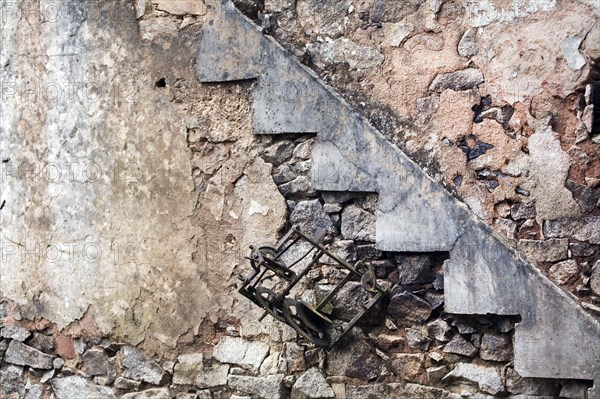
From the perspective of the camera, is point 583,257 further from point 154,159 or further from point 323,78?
point 154,159

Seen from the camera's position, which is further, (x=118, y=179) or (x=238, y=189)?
(x=118, y=179)

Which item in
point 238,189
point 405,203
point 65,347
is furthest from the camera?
point 65,347

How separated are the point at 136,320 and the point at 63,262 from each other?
0.52m

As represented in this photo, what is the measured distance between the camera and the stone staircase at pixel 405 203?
3.44m

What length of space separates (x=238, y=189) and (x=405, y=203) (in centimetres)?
84

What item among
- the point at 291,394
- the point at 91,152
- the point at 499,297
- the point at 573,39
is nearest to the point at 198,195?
the point at 91,152

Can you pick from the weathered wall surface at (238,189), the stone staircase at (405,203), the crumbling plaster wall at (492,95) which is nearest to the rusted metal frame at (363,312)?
the weathered wall surface at (238,189)

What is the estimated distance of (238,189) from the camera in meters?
4.14

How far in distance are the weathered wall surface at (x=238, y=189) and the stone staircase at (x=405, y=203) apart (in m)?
0.09

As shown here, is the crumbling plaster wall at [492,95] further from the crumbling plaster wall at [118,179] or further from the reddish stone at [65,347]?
the reddish stone at [65,347]

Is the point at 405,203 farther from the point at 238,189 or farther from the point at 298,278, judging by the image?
the point at 238,189

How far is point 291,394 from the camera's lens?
3.97 metres

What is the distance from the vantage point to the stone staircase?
11.3 feet

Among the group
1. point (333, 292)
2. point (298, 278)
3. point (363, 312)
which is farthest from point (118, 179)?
→ point (363, 312)
